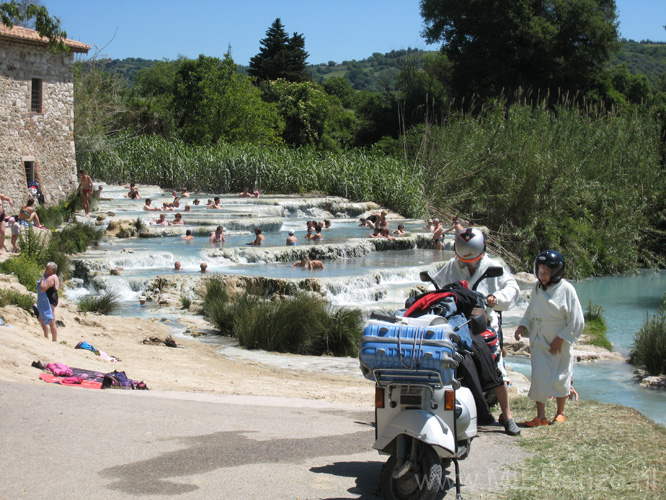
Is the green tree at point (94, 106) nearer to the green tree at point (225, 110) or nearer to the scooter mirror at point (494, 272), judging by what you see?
the green tree at point (225, 110)

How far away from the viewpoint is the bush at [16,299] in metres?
12.7

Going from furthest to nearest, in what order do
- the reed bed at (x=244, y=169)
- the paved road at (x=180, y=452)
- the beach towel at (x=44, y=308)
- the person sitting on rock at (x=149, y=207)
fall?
the reed bed at (x=244, y=169), the person sitting on rock at (x=149, y=207), the beach towel at (x=44, y=308), the paved road at (x=180, y=452)

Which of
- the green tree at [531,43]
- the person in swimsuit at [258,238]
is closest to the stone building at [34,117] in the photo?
the person in swimsuit at [258,238]

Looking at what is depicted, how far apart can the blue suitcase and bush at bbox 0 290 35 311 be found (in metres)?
9.76

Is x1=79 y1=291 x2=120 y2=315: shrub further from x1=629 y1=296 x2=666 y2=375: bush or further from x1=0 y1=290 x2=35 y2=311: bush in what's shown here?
x1=629 y1=296 x2=666 y2=375: bush

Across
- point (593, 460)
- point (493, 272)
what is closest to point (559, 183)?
point (493, 272)

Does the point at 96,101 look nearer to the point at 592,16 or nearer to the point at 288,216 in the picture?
the point at 288,216

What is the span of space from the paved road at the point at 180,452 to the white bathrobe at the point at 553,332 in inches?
26.2

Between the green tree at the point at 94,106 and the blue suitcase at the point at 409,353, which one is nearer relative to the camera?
the blue suitcase at the point at 409,353

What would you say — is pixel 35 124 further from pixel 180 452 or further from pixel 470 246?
pixel 180 452

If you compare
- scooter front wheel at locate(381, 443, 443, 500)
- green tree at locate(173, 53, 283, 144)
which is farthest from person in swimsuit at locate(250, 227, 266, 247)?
green tree at locate(173, 53, 283, 144)

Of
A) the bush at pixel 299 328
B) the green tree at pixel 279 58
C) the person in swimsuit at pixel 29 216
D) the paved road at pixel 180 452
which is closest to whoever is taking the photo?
the paved road at pixel 180 452

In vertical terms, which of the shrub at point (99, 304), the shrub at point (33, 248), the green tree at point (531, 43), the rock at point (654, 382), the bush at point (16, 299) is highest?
the green tree at point (531, 43)

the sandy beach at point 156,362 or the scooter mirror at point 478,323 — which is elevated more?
the scooter mirror at point 478,323
